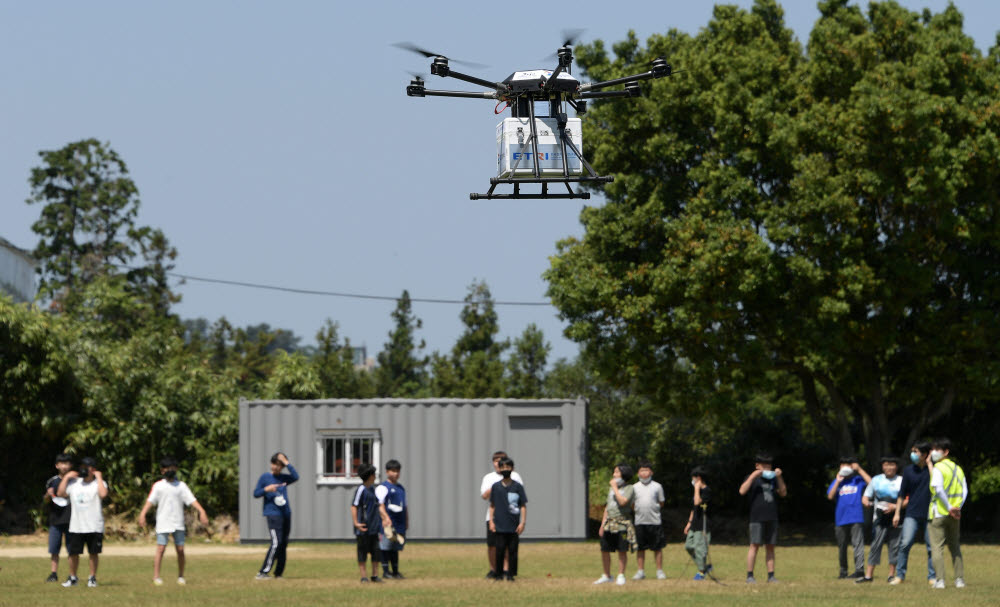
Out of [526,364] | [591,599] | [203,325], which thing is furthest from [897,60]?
[203,325]

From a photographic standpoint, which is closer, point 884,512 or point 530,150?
point 530,150

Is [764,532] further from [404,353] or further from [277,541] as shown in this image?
[404,353]

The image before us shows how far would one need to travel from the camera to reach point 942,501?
15.5 meters

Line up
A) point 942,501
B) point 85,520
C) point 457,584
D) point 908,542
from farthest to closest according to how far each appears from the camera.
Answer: point 457,584, point 85,520, point 908,542, point 942,501

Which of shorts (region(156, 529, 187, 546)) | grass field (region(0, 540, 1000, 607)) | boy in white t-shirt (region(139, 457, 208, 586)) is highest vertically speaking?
boy in white t-shirt (region(139, 457, 208, 586))

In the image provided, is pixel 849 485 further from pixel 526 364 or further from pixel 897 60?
pixel 526 364

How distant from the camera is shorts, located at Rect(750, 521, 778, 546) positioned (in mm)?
16859

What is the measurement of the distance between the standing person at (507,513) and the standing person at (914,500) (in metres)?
4.56

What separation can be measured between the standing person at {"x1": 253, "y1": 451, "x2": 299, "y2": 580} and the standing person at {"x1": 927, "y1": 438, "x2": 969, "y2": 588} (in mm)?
7738

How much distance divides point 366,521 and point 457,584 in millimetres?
1608

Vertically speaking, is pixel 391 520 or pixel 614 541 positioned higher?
pixel 391 520

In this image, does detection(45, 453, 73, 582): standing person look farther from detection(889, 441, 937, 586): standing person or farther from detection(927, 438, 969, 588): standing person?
detection(927, 438, 969, 588): standing person

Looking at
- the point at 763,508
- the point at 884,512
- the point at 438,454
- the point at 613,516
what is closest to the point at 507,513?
the point at 613,516

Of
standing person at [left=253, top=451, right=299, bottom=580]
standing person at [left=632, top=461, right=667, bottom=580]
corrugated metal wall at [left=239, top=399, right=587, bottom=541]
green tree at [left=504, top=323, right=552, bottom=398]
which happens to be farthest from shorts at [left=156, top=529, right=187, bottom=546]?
green tree at [left=504, top=323, right=552, bottom=398]
